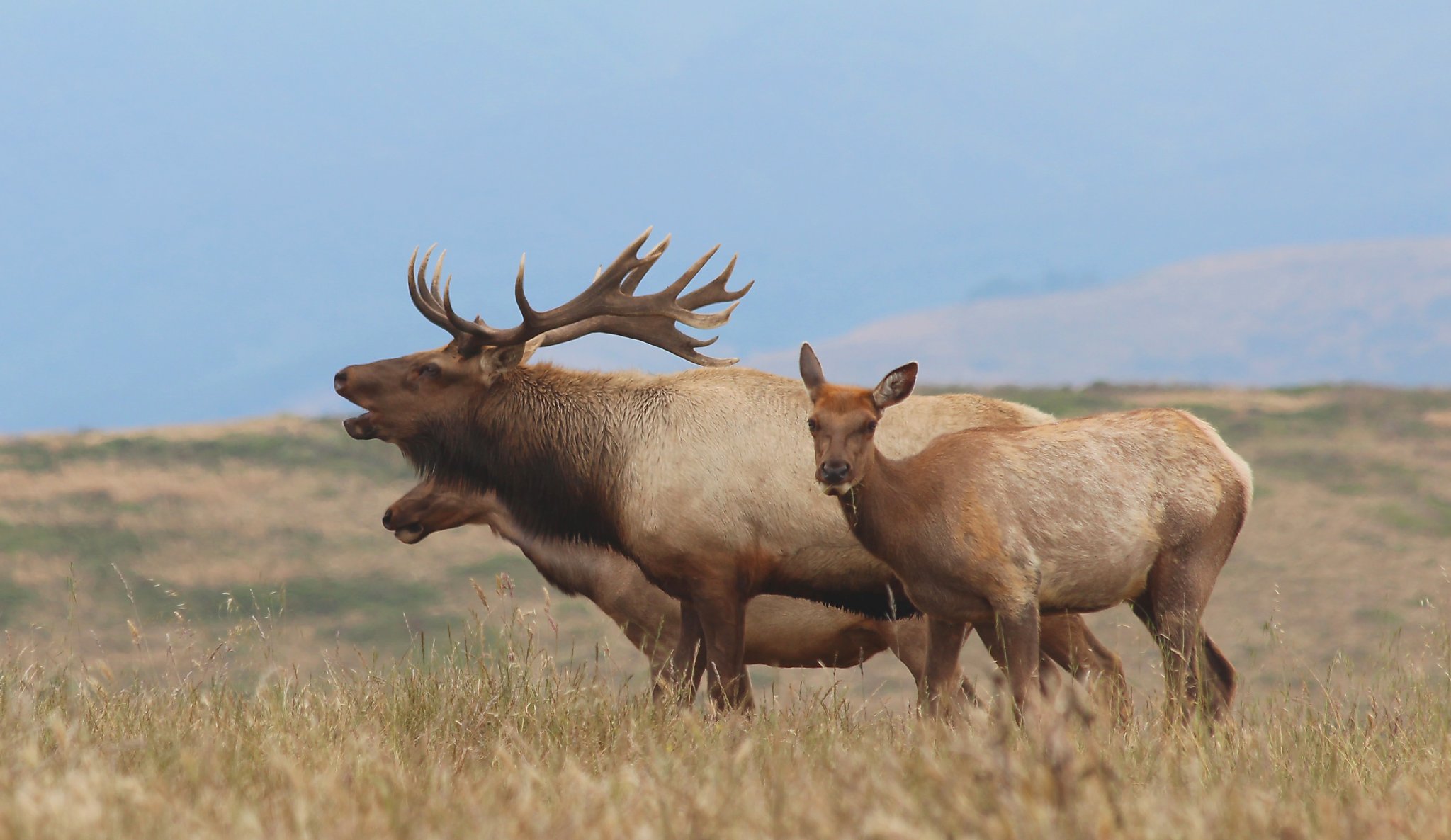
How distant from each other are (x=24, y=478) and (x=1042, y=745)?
2385 cm

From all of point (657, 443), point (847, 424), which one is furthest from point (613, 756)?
point (657, 443)

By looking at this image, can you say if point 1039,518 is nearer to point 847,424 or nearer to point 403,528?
point 847,424

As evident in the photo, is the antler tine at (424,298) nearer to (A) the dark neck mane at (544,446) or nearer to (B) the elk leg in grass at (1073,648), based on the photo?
(A) the dark neck mane at (544,446)

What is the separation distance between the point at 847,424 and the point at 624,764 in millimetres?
2223

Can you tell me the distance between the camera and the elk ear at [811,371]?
6984 millimetres

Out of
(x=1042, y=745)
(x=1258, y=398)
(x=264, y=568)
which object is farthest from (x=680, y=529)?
(x=1258, y=398)

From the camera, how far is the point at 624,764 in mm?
4883

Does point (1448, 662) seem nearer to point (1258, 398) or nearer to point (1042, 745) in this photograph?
point (1042, 745)

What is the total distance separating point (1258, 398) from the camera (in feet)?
100

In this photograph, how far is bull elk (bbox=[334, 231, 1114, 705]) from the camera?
8023mm

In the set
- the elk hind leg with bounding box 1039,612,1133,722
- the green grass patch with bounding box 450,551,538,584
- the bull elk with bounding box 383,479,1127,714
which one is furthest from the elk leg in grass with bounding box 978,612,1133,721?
the green grass patch with bounding box 450,551,538,584

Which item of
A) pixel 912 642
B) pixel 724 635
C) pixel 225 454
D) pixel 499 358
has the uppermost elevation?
pixel 499 358

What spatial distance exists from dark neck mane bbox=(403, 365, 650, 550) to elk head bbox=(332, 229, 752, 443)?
110 mm

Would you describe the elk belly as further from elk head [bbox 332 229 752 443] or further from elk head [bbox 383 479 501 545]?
elk head [bbox 383 479 501 545]
